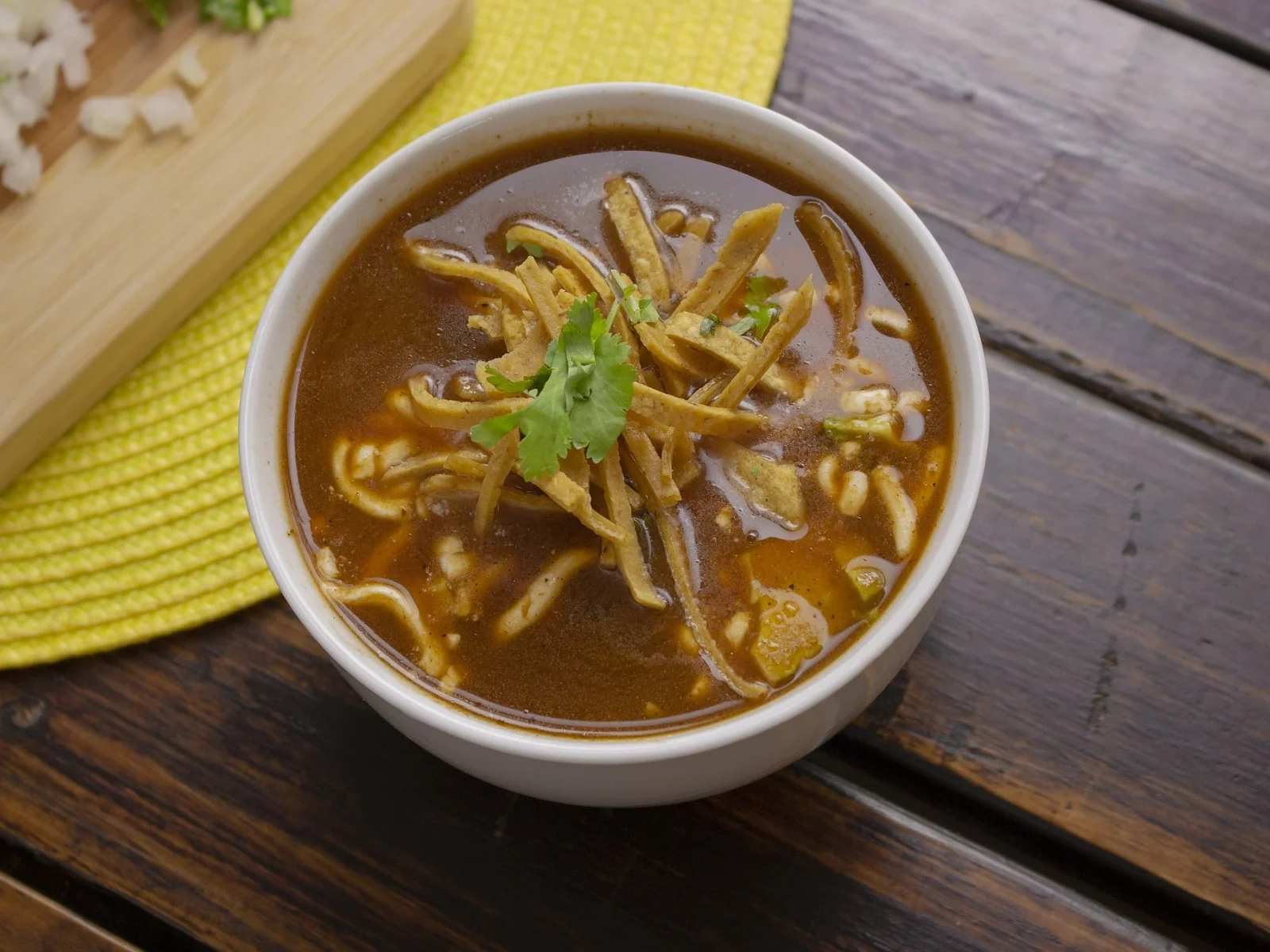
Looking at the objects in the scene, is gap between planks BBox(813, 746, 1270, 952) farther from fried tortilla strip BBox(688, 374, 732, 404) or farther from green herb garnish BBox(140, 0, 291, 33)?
green herb garnish BBox(140, 0, 291, 33)

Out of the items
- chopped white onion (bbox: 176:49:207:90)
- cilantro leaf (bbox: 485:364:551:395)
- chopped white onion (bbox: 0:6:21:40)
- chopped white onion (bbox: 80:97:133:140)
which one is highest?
A: chopped white onion (bbox: 0:6:21:40)

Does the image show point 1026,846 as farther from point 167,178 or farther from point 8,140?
point 8,140

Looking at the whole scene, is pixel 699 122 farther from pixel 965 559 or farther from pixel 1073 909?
pixel 1073 909

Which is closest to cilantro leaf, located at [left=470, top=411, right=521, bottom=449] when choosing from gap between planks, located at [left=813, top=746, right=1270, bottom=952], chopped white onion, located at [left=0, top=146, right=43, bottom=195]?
gap between planks, located at [left=813, top=746, right=1270, bottom=952]

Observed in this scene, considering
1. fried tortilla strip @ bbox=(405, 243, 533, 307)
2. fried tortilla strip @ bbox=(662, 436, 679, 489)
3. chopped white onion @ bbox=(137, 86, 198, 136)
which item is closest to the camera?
fried tortilla strip @ bbox=(662, 436, 679, 489)

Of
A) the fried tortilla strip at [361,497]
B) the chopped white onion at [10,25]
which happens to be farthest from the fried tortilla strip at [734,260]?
the chopped white onion at [10,25]
